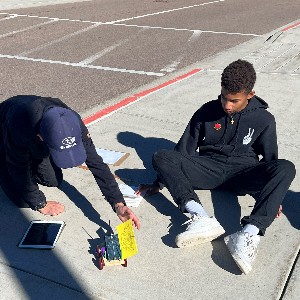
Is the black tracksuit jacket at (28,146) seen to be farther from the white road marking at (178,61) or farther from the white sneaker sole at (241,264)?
the white road marking at (178,61)

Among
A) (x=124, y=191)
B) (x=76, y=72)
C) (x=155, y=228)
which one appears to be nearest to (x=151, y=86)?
(x=76, y=72)

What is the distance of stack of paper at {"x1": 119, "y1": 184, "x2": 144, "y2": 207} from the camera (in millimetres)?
4617

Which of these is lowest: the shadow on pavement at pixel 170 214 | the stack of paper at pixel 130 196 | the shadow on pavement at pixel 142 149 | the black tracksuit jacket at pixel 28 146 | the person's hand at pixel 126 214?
the shadow on pavement at pixel 170 214

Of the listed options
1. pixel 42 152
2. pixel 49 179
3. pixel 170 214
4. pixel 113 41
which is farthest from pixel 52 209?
pixel 113 41

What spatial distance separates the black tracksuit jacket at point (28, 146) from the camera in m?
3.74

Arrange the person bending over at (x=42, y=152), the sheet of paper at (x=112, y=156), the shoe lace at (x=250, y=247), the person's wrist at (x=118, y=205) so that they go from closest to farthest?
the person bending over at (x=42, y=152) → the shoe lace at (x=250, y=247) → the person's wrist at (x=118, y=205) → the sheet of paper at (x=112, y=156)

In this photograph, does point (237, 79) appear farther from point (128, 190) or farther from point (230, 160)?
point (128, 190)

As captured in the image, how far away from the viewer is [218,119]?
4605mm

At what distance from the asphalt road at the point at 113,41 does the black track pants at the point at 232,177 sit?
10.2 ft

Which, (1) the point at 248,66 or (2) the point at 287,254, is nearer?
(2) the point at 287,254

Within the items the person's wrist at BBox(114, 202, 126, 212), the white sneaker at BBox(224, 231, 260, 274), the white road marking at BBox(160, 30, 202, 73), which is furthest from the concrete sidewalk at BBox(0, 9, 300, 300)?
the white road marking at BBox(160, 30, 202, 73)

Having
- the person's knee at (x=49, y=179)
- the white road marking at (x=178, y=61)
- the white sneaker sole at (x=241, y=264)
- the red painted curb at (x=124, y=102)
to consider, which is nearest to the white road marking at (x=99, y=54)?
the white road marking at (x=178, y=61)

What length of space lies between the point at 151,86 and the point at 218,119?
3.96 m

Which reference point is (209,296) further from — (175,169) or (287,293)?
(175,169)
